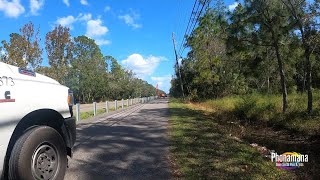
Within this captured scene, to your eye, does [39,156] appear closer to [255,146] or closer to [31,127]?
[31,127]

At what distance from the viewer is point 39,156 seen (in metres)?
4.62

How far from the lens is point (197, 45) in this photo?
4447cm

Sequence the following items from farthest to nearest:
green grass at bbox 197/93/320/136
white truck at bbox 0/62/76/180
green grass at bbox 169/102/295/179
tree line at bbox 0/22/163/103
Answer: tree line at bbox 0/22/163/103, green grass at bbox 197/93/320/136, green grass at bbox 169/102/295/179, white truck at bbox 0/62/76/180

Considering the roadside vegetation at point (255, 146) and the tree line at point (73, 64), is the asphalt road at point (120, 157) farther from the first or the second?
the tree line at point (73, 64)

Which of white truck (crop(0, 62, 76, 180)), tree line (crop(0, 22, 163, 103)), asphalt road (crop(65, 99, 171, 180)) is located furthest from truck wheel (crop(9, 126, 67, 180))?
tree line (crop(0, 22, 163, 103))

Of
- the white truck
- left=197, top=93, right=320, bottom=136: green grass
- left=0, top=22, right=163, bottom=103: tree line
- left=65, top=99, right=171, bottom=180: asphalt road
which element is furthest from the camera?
left=0, top=22, right=163, bottom=103: tree line

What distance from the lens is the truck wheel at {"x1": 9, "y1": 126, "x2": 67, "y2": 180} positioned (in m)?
4.21

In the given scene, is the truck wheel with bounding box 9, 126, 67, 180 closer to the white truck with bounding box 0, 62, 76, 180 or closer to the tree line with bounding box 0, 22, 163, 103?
the white truck with bounding box 0, 62, 76, 180

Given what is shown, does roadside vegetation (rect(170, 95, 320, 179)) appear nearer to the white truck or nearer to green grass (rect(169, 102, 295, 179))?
green grass (rect(169, 102, 295, 179))

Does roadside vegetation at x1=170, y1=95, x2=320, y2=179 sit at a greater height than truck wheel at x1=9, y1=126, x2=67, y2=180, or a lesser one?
lesser

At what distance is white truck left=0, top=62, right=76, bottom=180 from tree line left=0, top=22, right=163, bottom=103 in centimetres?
2661

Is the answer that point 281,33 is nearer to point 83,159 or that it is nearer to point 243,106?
point 243,106

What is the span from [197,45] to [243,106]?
24.9m

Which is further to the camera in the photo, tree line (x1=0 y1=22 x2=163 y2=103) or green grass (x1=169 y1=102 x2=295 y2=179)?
tree line (x1=0 y1=22 x2=163 y2=103)
